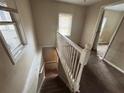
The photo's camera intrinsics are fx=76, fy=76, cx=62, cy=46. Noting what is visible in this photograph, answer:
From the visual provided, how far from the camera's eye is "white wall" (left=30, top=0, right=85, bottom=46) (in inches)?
136

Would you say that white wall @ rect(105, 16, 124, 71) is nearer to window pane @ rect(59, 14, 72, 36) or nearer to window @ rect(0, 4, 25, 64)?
window pane @ rect(59, 14, 72, 36)

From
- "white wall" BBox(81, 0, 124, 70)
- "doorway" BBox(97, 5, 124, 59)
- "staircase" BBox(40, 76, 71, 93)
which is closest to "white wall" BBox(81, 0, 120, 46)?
"white wall" BBox(81, 0, 124, 70)

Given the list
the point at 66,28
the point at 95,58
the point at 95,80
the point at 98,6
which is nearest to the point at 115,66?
the point at 95,58

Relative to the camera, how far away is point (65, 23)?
4.15 meters

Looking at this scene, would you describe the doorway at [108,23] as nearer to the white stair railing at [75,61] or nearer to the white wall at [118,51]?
the white wall at [118,51]

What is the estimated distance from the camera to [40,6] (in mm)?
3414

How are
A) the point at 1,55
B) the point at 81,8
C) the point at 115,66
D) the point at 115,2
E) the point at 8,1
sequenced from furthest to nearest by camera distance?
the point at 81,8, the point at 115,66, the point at 115,2, the point at 8,1, the point at 1,55

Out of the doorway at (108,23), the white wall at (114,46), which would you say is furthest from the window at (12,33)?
the doorway at (108,23)

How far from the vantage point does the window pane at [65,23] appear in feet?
13.1

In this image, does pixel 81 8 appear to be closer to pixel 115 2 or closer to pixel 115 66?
pixel 115 2

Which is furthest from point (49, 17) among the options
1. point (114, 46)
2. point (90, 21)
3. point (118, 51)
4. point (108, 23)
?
point (108, 23)

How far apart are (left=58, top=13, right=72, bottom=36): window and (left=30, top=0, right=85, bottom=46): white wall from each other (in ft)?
0.65

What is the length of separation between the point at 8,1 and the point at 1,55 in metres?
0.98

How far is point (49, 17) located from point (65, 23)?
926mm
